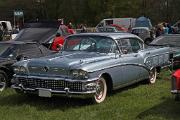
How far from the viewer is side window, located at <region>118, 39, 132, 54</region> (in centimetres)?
1057

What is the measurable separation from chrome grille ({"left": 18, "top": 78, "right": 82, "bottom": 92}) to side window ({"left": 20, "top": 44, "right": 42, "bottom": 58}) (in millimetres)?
2629

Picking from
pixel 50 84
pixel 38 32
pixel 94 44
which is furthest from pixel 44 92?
pixel 38 32

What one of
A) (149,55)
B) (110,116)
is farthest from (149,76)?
(110,116)

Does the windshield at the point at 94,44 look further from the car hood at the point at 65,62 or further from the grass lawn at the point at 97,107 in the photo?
the grass lawn at the point at 97,107

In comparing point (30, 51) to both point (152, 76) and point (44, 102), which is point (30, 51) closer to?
point (44, 102)

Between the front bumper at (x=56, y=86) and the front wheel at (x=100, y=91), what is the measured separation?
0.28 metres

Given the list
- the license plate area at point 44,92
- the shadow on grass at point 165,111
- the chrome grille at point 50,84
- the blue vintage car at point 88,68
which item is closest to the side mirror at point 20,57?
the blue vintage car at point 88,68

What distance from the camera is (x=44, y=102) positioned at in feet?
31.4

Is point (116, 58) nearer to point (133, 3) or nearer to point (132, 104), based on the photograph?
point (132, 104)

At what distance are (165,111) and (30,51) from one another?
494 centimetres

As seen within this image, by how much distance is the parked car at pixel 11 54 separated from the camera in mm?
11002

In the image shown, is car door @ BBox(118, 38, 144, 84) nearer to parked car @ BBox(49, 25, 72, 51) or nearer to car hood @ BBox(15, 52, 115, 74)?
car hood @ BBox(15, 52, 115, 74)

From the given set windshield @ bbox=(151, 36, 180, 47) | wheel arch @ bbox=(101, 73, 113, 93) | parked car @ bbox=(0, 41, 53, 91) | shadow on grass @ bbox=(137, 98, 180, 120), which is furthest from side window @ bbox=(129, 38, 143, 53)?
windshield @ bbox=(151, 36, 180, 47)

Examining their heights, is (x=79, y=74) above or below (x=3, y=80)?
above
